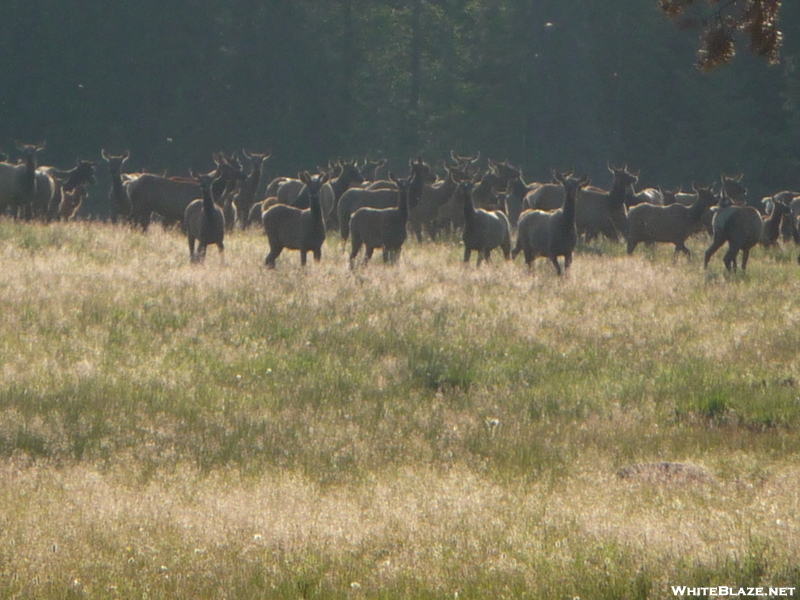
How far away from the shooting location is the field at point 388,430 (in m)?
6.51

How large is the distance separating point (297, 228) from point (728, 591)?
1520 centimetres

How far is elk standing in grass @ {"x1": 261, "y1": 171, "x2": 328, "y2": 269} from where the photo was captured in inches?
794

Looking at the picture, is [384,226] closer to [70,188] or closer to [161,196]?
[161,196]

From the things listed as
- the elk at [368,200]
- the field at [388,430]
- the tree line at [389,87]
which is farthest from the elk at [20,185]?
the tree line at [389,87]

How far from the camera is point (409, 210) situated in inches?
997

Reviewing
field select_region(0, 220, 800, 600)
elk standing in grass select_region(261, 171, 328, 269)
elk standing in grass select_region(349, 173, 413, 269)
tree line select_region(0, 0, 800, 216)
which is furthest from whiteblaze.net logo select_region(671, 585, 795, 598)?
tree line select_region(0, 0, 800, 216)

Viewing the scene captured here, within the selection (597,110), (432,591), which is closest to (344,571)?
(432,591)

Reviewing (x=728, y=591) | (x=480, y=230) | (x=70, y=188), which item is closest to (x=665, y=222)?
(x=480, y=230)

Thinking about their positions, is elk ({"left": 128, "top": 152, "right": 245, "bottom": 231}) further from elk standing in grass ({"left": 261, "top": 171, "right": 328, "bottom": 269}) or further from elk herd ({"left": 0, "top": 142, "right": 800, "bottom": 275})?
elk standing in grass ({"left": 261, "top": 171, "right": 328, "bottom": 269})

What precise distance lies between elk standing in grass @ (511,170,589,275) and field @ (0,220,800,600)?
0.56m

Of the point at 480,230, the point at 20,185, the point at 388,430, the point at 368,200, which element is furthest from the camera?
the point at 20,185

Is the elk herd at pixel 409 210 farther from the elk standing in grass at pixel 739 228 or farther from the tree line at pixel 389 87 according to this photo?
the tree line at pixel 389 87

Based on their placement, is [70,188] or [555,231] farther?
[70,188]

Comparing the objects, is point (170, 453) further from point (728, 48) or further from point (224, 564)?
point (728, 48)
